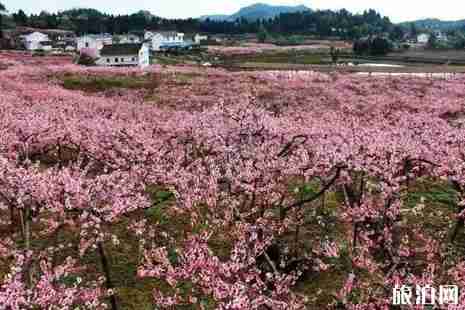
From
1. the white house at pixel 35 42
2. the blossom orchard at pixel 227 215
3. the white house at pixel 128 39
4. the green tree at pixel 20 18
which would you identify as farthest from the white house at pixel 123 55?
the green tree at pixel 20 18

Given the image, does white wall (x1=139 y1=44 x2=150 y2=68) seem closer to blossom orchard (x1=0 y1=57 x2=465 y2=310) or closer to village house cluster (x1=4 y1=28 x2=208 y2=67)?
village house cluster (x1=4 y1=28 x2=208 y2=67)

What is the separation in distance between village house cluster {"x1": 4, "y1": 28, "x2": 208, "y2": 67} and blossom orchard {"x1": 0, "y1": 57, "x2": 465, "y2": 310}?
71.0 meters

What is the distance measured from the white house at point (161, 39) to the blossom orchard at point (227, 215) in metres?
133

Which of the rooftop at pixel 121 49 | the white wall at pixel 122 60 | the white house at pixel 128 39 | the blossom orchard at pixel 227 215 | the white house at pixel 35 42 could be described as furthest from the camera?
the white house at pixel 128 39

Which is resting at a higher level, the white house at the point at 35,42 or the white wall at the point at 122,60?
the white house at the point at 35,42

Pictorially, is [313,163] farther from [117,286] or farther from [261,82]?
[261,82]

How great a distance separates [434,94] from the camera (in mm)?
47625

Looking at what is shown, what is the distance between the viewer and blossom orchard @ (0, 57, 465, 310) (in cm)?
1060

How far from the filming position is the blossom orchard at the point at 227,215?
10602 millimetres

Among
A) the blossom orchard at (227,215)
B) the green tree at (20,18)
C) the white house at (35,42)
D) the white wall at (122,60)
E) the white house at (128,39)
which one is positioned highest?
the green tree at (20,18)

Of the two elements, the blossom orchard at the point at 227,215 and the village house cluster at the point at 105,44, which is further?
the village house cluster at the point at 105,44

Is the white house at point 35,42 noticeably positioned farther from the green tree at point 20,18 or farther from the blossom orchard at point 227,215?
the blossom orchard at point 227,215

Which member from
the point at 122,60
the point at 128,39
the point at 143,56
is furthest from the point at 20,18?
the point at 143,56

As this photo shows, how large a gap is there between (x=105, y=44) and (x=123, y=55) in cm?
1500
